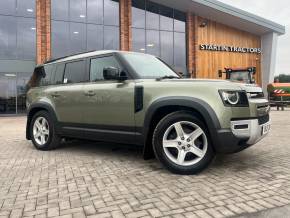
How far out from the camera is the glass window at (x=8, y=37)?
20141mm

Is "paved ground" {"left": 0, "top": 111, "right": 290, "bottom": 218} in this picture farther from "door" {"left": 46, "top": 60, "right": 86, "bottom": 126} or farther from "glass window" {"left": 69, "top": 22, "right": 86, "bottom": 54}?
"glass window" {"left": 69, "top": 22, "right": 86, "bottom": 54}

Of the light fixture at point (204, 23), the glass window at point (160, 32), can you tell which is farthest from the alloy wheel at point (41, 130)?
the light fixture at point (204, 23)

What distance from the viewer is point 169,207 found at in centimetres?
316

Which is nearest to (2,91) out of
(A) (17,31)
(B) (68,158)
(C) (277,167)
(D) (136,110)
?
(A) (17,31)

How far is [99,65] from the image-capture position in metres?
5.59

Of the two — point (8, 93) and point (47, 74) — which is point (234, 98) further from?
point (8, 93)

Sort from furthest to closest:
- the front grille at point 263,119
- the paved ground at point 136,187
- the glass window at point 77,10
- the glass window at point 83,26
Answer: the glass window at point 77,10 → the glass window at point 83,26 → the front grille at point 263,119 → the paved ground at point 136,187

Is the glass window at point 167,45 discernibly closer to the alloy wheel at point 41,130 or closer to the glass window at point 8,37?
the glass window at point 8,37

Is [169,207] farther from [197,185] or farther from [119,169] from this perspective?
[119,169]

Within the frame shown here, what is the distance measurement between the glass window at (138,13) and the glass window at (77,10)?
3927 millimetres

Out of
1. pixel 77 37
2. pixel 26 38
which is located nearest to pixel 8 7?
pixel 26 38

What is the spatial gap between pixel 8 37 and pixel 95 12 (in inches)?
247

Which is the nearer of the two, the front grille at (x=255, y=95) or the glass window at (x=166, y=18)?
the front grille at (x=255, y=95)

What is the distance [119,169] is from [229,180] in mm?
1560
